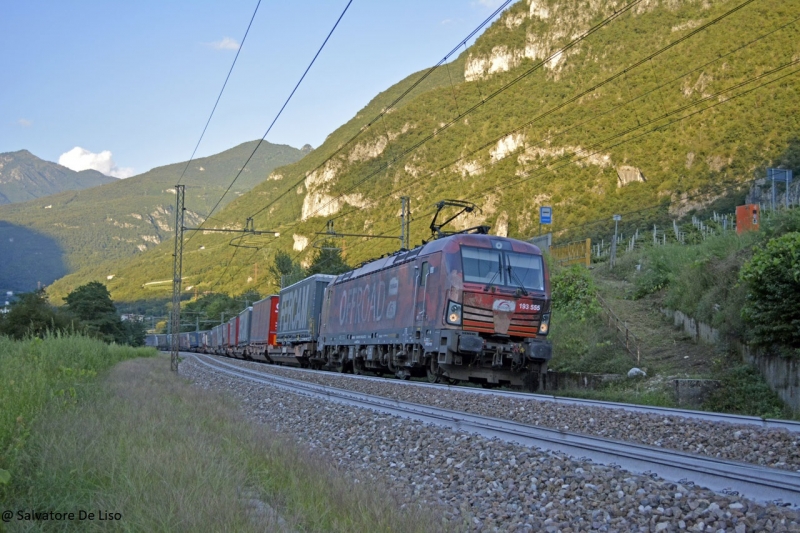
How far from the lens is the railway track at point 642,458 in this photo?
5.48 m

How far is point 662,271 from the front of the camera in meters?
24.6

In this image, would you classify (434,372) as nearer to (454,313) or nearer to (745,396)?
(454,313)

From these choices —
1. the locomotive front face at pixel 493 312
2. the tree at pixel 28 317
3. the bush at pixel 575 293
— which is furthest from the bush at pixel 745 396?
the tree at pixel 28 317

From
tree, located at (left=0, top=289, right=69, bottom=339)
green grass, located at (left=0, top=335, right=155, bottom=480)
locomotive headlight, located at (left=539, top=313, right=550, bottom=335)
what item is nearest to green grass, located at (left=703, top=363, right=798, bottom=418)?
locomotive headlight, located at (left=539, top=313, right=550, bottom=335)

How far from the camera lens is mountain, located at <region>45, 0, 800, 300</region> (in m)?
56.7

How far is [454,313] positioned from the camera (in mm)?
16781

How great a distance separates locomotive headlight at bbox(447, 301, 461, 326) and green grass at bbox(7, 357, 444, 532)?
8255 mm

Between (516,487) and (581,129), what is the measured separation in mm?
72547

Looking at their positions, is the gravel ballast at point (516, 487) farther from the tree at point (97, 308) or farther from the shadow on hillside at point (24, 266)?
the shadow on hillside at point (24, 266)

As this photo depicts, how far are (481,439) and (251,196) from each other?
510 ft

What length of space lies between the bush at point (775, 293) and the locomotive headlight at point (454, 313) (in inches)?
230

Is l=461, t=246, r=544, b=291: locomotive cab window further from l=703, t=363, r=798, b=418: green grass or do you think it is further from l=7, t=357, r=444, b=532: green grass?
l=7, t=357, r=444, b=532: green grass

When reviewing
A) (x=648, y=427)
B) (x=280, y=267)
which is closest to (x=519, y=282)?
(x=648, y=427)

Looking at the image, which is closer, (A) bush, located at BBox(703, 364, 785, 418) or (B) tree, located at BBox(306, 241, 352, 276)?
(A) bush, located at BBox(703, 364, 785, 418)
